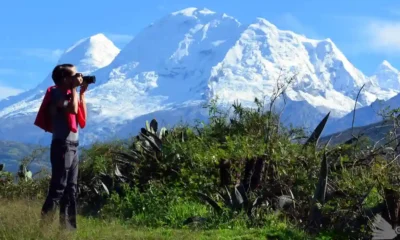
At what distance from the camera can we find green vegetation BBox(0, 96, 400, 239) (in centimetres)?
801

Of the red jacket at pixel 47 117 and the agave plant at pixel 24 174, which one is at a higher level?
the red jacket at pixel 47 117

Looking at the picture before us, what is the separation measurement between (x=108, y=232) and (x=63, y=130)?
3.90ft

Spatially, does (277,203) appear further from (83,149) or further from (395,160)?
(83,149)

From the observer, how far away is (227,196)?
9461mm

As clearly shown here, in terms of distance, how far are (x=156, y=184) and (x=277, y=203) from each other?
2.33 m

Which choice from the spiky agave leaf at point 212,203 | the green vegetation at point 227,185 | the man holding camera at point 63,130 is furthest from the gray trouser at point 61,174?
the spiky agave leaf at point 212,203

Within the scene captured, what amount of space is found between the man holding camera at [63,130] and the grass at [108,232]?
27cm

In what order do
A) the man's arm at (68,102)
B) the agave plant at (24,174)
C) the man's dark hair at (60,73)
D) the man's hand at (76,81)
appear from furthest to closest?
the agave plant at (24,174) → the man's dark hair at (60,73) → the man's hand at (76,81) → the man's arm at (68,102)

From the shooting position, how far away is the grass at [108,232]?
730cm

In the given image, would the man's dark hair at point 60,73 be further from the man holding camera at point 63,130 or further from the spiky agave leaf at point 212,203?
A: the spiky agave leaf at point 212,203

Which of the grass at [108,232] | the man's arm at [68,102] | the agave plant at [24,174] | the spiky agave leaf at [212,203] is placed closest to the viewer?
the grass at [108,232]

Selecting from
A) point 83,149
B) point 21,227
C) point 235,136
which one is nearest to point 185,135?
point 235,136

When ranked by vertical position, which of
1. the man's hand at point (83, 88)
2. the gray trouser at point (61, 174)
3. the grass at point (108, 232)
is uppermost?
the man's hand at point (83, 88)

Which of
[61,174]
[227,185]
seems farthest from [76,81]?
[227,185]
